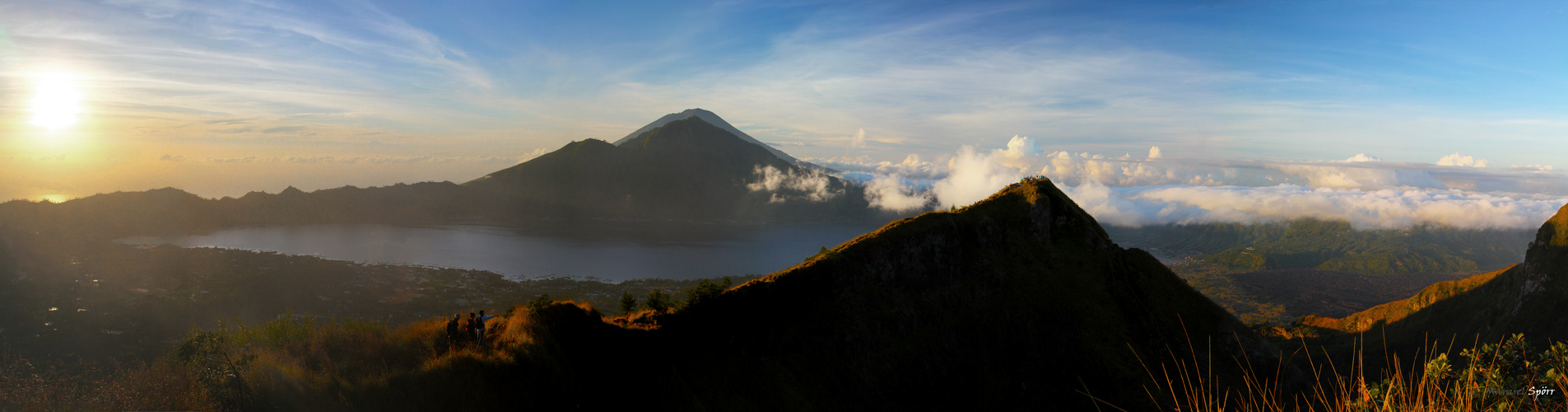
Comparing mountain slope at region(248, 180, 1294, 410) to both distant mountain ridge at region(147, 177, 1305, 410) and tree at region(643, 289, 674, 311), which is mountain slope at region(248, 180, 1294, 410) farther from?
tree at region(643, 289, 674, 311)

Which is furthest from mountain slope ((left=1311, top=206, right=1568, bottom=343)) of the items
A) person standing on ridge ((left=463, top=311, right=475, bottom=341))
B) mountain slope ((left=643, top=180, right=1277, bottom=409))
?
person standing on ridge ((left=463, top=311, right=475, bottom=341))

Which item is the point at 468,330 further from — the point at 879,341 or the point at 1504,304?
the point at 1504,304

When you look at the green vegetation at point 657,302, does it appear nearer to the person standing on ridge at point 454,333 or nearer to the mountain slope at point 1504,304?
the person standing on ridge at point 454,333

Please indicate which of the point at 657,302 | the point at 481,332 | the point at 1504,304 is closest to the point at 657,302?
the point at 657,302

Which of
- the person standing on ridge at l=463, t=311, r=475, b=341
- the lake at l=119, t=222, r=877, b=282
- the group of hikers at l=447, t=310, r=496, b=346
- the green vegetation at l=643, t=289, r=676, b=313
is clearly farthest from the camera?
the lake at l=119, t=222, r=877, b=282

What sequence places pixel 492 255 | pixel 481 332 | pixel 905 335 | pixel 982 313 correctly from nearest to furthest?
pixel 481 332 → pixel 905 335 → pixel 982 313 → pixel 492 255

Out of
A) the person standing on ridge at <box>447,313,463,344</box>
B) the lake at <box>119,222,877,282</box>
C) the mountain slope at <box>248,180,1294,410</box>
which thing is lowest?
the lake at <box>119,222,877,282</box>
